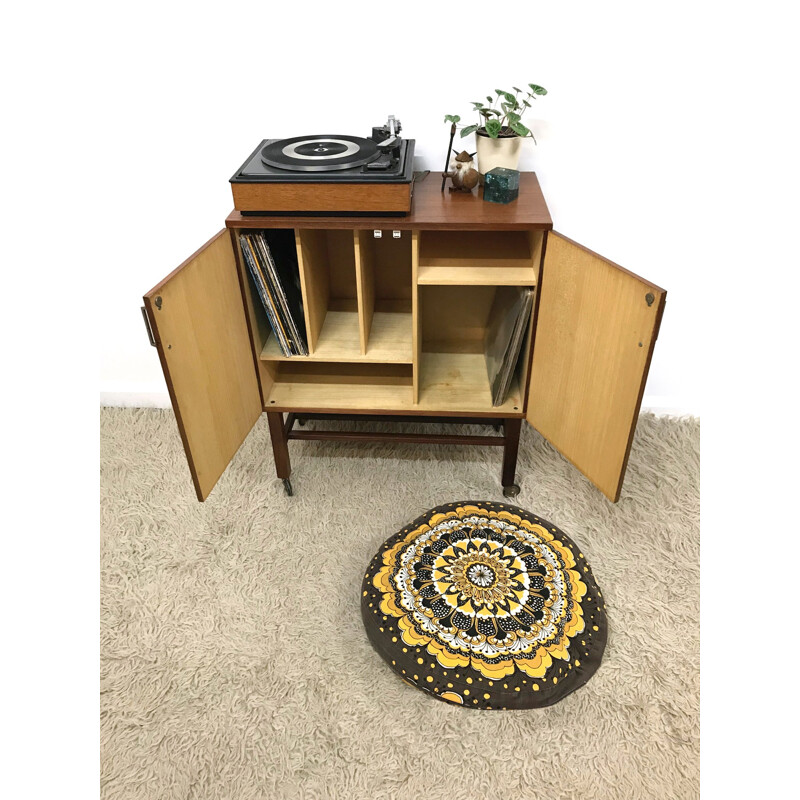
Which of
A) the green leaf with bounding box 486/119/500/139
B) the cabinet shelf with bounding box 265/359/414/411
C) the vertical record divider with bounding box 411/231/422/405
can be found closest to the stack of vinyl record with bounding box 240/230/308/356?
the cabinet shelf with bounding box 265/359/414/411

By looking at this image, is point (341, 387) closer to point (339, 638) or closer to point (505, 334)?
point (505, 334)

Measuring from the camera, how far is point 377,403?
1.67 meters

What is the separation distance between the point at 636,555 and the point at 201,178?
1.63m

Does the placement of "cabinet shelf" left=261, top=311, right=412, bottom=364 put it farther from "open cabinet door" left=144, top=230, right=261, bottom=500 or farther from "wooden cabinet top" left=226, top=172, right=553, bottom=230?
"wooden cabinet top" left=226, top=172, right=553, bottom=230

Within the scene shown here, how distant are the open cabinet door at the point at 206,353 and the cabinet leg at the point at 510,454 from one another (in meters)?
0.73

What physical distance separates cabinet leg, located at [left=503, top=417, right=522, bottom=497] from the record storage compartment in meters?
0.09

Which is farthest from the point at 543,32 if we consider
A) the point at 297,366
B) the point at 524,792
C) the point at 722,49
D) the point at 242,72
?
the point at 524,792

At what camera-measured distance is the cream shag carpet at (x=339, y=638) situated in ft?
3.94

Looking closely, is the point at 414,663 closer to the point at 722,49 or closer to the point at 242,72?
the point at 242,72

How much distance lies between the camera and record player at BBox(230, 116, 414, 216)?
4.27ft

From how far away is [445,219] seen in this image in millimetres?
1334

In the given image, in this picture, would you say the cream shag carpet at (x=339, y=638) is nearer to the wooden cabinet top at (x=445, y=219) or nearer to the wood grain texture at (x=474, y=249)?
the wood grain texture at (x=474, y=249)

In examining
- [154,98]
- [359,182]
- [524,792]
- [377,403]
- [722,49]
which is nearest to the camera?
[524,792]

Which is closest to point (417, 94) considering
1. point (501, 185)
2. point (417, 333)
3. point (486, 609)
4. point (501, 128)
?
point (501, 128)
